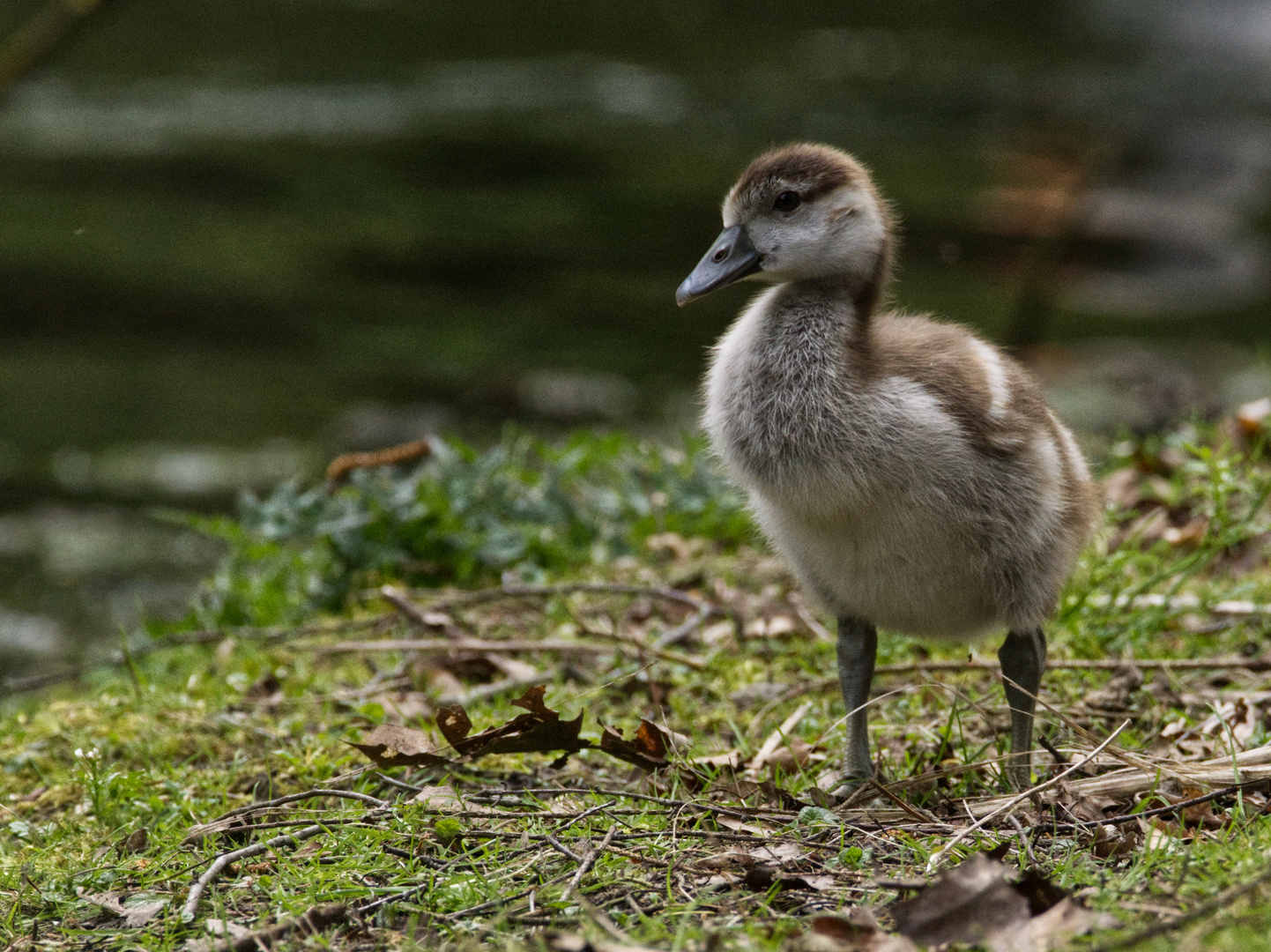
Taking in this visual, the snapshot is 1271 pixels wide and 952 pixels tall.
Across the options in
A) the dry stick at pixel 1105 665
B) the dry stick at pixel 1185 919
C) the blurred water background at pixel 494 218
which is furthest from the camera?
the blurred water background at pixel 494 218

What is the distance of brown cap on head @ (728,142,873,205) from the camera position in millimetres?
4270

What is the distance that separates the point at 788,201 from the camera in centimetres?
427

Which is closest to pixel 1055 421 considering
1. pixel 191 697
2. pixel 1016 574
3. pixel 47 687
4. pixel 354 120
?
pixel 1016 574

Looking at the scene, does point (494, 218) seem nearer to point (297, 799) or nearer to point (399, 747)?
point (399, 747)

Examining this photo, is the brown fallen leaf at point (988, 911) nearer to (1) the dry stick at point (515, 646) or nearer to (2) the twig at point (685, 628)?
(1) the dry stick at point (515, 646)

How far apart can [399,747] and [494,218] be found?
12542 millimetres

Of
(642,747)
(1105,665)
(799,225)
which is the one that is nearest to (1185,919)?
(642,747)

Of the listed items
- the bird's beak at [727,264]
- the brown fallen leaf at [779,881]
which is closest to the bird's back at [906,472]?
the bird's beak at [727,264]

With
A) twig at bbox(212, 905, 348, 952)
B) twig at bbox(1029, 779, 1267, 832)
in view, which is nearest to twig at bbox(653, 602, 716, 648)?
twig at bbox(1029, 779, 1267, 832)

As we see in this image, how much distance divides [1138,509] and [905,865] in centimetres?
325

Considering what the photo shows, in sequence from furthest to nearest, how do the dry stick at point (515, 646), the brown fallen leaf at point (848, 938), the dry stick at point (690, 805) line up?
the dry stick at point (515, 646), the dry stick at point (690, 805), the brown fallen leaf at point (848, 938)

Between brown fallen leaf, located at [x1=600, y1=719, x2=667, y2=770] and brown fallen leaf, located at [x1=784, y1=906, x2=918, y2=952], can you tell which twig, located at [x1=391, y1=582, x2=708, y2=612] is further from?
brown fallen leaf, located at [x1=784, y1=906, x2=918, y2=952]

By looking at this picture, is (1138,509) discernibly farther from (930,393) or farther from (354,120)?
(354,120)

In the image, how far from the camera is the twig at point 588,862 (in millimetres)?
3314
